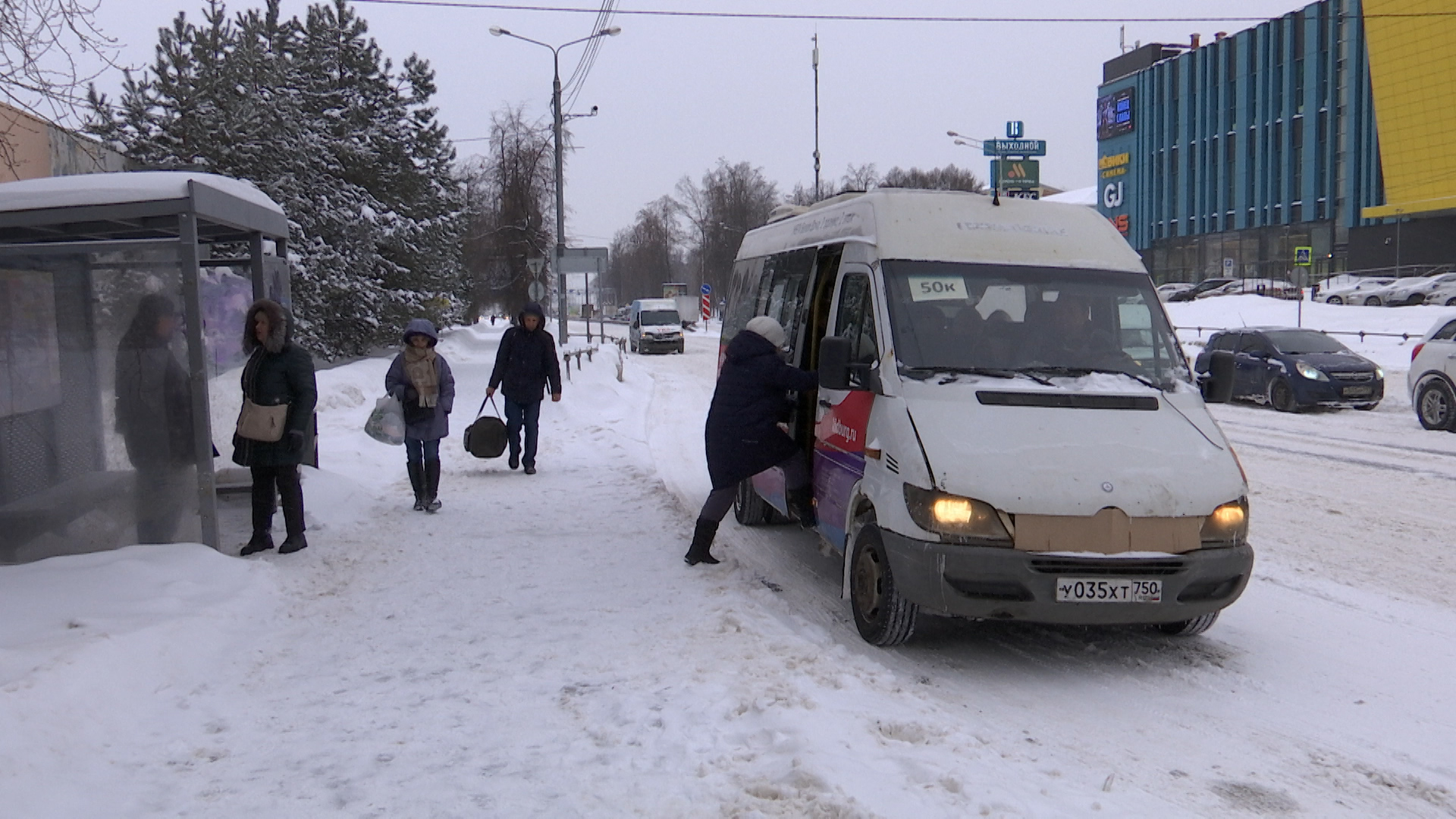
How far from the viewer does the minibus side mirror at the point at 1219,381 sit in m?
6.19

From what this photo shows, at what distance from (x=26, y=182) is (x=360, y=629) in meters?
3.68

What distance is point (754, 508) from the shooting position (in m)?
8.91

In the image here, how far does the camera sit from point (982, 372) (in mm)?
5770

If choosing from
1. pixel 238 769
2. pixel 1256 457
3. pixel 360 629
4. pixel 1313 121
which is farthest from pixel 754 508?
pixel 1313 121

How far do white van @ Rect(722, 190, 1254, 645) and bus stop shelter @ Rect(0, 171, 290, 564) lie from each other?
13.6 ft

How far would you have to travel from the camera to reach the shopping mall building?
1940 inches

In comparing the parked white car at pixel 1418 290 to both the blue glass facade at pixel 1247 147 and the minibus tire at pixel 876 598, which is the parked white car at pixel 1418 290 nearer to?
the blue glass facade at pixel 1247 147

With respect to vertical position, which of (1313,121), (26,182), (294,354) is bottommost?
(294,354)

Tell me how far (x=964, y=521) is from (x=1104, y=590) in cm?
73

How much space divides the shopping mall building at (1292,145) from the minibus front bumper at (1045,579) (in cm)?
4359

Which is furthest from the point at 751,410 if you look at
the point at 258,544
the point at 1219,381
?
the point at 258,544

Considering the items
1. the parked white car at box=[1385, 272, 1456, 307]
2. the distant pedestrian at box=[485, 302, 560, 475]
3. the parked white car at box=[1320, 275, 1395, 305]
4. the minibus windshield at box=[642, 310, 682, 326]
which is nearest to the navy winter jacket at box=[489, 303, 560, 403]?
the distant pedestrian at box=[485, 302, 560, 475]

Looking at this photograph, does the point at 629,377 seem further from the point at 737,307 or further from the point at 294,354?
the point at 294,354

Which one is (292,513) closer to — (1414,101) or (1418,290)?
(1418,290)
